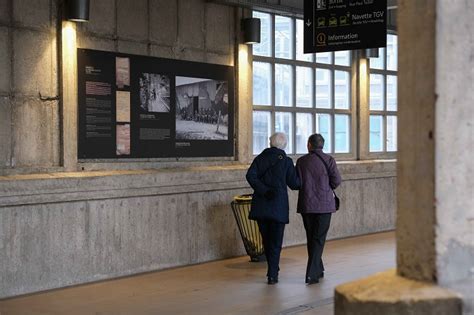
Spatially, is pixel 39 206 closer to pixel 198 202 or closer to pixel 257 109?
pixel 198 202

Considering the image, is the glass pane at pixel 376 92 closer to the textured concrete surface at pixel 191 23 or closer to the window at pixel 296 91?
the window at pixel 296 91

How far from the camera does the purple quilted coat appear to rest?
9.49m

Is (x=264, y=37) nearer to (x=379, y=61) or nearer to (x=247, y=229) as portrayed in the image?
(x=247, y=229)

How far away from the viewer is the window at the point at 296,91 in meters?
13.0

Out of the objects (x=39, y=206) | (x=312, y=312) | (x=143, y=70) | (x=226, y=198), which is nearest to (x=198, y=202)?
(x=226, y=198)

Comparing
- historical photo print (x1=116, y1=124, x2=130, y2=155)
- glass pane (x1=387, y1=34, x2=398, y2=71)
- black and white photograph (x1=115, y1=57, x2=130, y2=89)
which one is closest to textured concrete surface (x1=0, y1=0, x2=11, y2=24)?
black and white photograph (x1=115, y1=57, x2=130, y2=89)

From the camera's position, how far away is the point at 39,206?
30.2 feet

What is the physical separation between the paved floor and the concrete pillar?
4.45m

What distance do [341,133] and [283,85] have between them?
198cm

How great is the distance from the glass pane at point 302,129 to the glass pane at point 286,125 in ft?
0.59

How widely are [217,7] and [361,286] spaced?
891 cm

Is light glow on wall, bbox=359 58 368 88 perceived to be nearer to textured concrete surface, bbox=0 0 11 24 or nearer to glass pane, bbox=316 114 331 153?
glass pane, bbox=316 114 331 153

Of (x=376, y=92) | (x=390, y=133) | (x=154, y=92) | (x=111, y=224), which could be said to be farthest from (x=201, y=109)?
(x=390, y=133)

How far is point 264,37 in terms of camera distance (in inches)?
509
